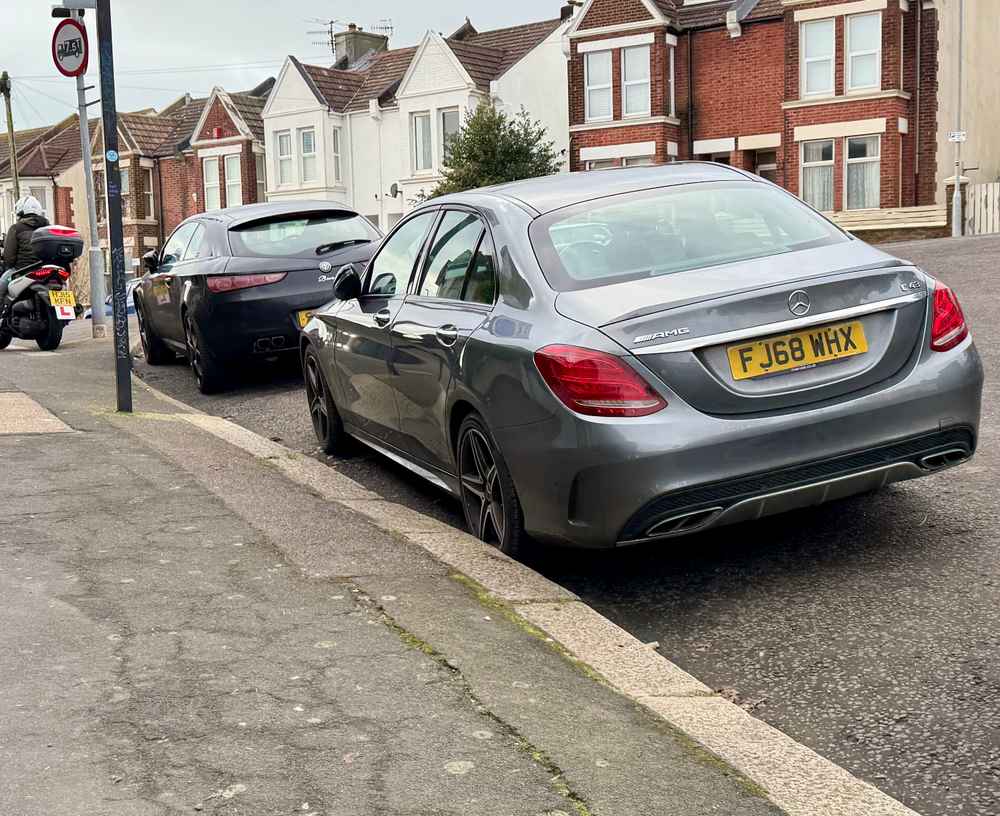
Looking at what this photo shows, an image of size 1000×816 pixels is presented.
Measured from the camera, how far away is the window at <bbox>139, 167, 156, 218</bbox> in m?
59.8

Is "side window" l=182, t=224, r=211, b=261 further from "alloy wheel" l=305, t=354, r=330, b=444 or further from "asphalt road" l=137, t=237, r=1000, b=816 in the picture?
"asphalt road" l=137, t=237, r=1000, b=816

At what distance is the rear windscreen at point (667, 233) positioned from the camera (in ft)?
17.0

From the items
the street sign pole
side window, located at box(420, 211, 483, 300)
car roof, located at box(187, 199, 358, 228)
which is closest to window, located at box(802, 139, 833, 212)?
car roof, located at box(187, 199, 358, 228)

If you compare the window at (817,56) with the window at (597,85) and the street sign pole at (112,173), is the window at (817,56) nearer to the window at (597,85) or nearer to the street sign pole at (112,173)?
the window at (597,85)

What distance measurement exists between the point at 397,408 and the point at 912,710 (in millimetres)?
3303

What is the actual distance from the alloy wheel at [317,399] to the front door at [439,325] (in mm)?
1722

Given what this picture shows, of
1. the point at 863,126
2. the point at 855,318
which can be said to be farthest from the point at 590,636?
the point at 863,126

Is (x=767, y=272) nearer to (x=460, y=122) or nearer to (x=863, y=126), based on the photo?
(x=863, y=126)

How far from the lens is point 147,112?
256ft

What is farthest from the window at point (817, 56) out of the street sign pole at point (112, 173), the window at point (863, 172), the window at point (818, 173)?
the street sign pole at point (112, 173)

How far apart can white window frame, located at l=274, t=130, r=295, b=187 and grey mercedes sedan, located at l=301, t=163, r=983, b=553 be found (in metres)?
45.1

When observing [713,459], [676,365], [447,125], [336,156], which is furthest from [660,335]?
[336,156]

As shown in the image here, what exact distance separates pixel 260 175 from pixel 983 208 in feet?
101

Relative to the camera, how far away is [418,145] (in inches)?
1799
